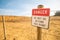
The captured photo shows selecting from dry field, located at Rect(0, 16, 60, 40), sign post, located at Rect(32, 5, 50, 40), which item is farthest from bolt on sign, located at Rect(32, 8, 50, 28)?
dry field, located at Rect(0, 16, 60, 40)

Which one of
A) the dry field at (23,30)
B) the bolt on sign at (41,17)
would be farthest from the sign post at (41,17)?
the dry field at (23,30)

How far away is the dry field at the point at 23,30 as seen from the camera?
181 cm

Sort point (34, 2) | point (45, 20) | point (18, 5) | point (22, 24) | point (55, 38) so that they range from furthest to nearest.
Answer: point (22, 24) → point (55, 38) → point (18, 5) → point (34, 2) → point (45, 20)

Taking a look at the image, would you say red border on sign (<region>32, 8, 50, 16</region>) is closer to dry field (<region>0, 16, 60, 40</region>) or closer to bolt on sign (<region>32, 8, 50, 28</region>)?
bolt on sign (<region>32, 8, 50, 28</region>)

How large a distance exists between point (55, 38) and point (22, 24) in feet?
2.14

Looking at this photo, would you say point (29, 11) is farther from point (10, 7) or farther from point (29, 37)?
point (29, 37)

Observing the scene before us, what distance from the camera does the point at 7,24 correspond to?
206 cm

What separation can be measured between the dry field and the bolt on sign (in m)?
0.77

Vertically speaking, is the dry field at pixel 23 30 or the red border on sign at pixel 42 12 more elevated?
the red border on sign at pixel 42 12

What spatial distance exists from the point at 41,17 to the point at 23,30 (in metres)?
1.06

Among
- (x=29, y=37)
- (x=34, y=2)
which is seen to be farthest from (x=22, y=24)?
(x=34, y=2)

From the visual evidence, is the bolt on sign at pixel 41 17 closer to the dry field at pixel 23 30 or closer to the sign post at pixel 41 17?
the sign post at pixel 41 17

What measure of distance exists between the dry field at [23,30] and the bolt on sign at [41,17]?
77cm

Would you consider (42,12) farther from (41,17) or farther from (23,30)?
(23,30)
